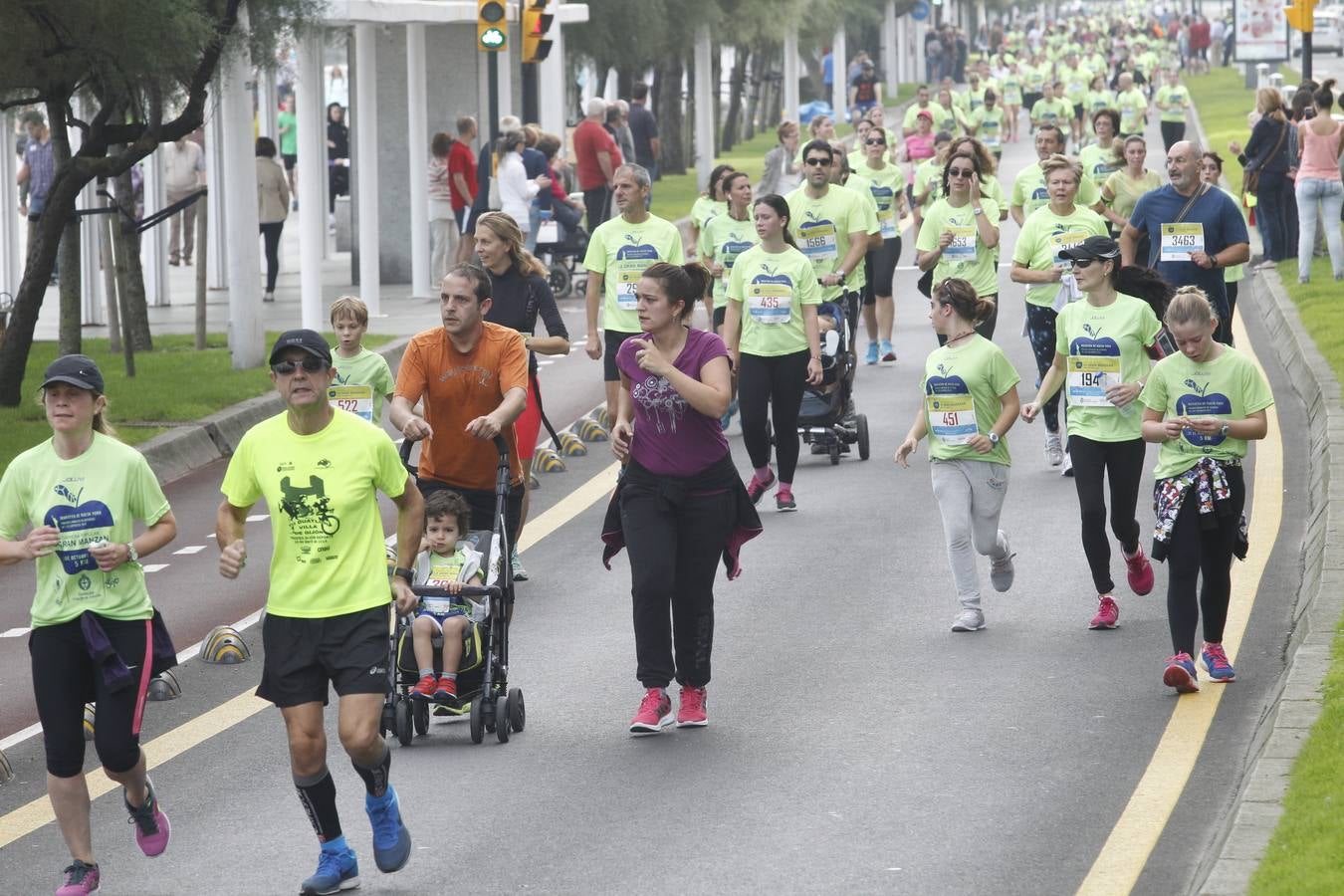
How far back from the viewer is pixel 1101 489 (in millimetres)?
10273

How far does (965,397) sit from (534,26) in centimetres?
1473

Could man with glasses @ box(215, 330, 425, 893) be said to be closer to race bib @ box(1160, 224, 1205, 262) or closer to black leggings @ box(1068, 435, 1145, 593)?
black leggings @ box(1068, 435, 1145, 593)

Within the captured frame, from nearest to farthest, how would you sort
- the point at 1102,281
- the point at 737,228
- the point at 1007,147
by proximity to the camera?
the point at 1102,281 < the point at 737,228 < the point at 1007,147

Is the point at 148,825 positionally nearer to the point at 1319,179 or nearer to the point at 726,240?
the point at 726,240

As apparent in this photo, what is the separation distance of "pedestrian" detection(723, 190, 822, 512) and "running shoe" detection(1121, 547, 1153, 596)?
2.58m

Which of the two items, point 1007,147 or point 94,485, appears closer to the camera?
point 94,485

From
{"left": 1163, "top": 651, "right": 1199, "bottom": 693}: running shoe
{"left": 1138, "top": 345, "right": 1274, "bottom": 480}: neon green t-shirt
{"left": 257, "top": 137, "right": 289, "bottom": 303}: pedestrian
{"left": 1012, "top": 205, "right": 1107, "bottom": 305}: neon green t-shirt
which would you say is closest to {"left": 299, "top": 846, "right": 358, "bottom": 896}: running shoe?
{"left": 1163, "top": 651, "right": 1199, "bottom": 693}: running shoe

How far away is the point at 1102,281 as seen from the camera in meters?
10.4

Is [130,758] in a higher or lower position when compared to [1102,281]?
lower

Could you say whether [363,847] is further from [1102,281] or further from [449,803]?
[1102,281]

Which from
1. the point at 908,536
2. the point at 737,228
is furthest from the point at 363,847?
the point at 737,228

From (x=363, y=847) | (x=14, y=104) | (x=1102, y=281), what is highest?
(x=14, y=104)

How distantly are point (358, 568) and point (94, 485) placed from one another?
2.83 feet

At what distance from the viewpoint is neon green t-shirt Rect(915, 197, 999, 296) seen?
606 inches
